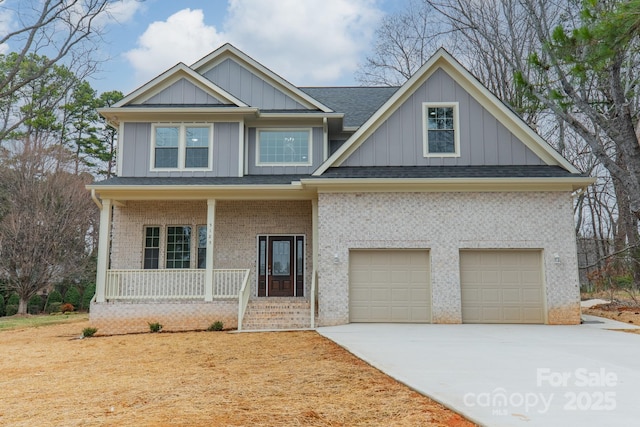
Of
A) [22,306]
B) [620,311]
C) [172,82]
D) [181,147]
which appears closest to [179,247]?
[181,147]

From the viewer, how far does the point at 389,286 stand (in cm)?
1204

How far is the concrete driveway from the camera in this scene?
401cm

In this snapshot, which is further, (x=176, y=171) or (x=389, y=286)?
(x=176, y=171)

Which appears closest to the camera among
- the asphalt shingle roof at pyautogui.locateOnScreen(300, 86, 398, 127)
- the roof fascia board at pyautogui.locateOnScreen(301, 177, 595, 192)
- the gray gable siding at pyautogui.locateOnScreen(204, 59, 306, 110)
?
the roof fascia board at pyautogui.locateOnScreen(301, 177, 595, 192)

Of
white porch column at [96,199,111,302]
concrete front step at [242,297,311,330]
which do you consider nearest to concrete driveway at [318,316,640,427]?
concrete front step at [242,297,311,330]

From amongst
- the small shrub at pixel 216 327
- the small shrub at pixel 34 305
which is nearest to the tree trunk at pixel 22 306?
the small shrub at pixel 34 305

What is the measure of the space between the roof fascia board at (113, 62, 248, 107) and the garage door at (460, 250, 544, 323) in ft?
26.3

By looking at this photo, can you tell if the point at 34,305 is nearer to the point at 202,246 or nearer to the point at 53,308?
the point at 53,308

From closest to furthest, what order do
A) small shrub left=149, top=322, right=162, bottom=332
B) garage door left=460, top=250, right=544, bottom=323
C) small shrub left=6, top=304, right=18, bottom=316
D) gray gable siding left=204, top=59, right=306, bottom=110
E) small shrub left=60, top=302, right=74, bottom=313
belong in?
garage door left=460, top=250, right=544, bottom=323 < small shrub left=149, top=322, right=162, bottom=332 < gray gable siding left=204, top=59, right=306, bottom=110 < small shrub left=6, top=304, right=18, bottom=316 < small shrub left=60, top=302, right=74, bottom=313

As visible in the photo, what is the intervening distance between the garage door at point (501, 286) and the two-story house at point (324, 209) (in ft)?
0.11

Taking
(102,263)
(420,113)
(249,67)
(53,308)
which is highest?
(249,67)

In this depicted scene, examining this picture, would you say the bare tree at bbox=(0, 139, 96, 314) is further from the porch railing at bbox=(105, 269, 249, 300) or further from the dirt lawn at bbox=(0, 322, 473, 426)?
the dirt lawn at bbox=(0, 322, 473, 426)

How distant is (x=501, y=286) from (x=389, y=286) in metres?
2.85

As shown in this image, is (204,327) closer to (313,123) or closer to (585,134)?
(313,123)
